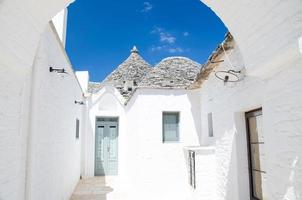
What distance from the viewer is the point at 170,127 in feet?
28.0

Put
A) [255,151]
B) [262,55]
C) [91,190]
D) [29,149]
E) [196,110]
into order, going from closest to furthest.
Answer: [262,55], [29,149], [255,151], [196,110], [91,190]

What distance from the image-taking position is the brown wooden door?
4211 millimetres

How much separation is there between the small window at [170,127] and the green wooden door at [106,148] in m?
4.98

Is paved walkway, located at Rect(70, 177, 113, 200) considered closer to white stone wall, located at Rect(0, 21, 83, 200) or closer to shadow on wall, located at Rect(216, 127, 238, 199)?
white stone wall, located at Rect(0, 21, 83, 200)

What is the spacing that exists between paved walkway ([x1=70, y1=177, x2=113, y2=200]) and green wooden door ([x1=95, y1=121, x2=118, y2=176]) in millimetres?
1120

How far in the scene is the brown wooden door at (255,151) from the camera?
13.8 ft

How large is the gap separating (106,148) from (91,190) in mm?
3559

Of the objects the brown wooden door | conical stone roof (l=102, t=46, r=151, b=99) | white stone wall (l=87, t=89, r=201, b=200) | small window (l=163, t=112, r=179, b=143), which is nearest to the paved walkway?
white stone wall (l=87, t=89, r=201, b=200)

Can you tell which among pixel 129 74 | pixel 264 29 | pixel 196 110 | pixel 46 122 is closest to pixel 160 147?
pixel 196 110

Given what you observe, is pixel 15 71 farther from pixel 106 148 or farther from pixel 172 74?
pixel 106 148

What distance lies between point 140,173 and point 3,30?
21.3 ft

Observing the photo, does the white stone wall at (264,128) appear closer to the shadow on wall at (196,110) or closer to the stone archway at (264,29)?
the stone archway at (264,29)

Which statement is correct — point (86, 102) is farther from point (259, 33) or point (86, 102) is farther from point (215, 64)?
point (259, 33)

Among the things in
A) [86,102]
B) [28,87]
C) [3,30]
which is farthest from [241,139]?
[86,102]
